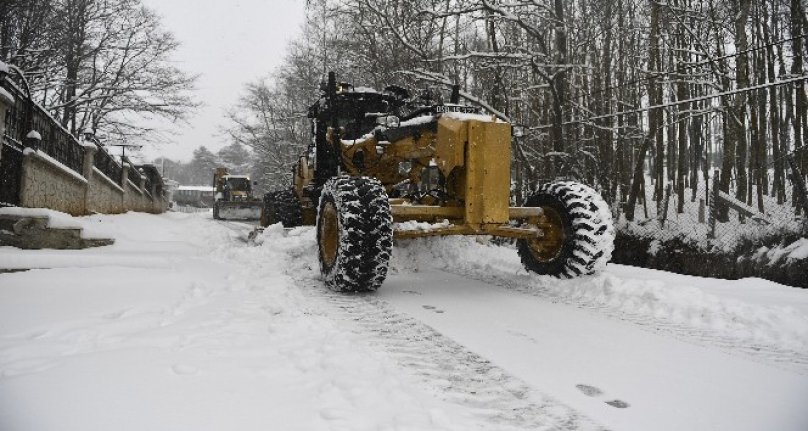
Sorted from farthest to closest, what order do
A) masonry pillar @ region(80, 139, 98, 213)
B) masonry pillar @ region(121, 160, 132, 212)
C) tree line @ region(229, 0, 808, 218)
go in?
1. masonry pillar @ region(121, 160, 132, 212)
2. masonry pillar @ region(80, 139, 98, 213)
3. tree line @ region(229, 0, 808, 218)

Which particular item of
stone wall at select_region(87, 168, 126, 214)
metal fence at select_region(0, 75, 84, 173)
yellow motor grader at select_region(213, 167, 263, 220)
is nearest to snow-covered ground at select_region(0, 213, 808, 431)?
metal fence at select_region(0, 75, 84, 173)

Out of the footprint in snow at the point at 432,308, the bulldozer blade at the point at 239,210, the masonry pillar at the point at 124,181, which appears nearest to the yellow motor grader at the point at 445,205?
the footprint in snow at the point at 432,308

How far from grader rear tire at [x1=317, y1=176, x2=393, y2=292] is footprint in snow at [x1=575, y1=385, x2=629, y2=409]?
2.31 metres

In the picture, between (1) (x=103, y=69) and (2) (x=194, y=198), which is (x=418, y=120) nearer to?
(1) (x=103, y=69)

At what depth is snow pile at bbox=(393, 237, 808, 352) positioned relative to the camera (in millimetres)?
3457

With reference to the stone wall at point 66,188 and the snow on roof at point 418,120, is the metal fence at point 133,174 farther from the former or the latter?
the snow on roof at point 418,120

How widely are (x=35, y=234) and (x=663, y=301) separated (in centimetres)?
638

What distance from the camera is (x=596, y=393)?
237 cm

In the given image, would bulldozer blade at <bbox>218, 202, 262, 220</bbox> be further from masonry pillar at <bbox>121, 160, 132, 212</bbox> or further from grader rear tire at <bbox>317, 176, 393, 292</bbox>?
grader rear tire at <bbox>317, 176, 393, 292</bbox>

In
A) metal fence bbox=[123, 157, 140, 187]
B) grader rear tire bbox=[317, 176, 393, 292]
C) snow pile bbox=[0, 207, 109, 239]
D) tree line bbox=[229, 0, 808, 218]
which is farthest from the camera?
metal fence bbox=[123, 157, 140, 187]

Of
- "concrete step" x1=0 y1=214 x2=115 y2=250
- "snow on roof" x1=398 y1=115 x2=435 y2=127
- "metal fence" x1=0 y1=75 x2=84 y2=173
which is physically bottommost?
"concrete step" x1=0 y1=214 x2=115 y2=250

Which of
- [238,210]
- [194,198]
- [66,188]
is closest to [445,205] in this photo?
[66,188]

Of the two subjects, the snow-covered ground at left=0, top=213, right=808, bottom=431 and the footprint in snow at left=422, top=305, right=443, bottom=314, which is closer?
the snow-covered ground at left=0, top=213, right=808, bottom=431

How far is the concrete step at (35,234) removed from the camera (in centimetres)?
528
